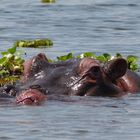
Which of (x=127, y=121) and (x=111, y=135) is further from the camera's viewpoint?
(x=127, y=121)

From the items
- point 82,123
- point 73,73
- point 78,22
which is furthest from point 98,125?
point 78,22

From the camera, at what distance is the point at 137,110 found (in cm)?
999

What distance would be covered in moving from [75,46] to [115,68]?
6.32 m

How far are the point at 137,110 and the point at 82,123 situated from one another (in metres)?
1.01

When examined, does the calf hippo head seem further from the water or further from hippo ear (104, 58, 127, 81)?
the water

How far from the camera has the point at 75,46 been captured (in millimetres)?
16578

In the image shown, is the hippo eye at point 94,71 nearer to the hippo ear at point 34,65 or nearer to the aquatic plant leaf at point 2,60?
the hippo ear at point 34,65

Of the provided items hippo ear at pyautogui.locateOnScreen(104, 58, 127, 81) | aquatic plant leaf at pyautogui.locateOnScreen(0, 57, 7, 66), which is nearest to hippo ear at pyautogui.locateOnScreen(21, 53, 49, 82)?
hippo ear at pyautogui.locateOnScreen(104, 58, 127, 81)

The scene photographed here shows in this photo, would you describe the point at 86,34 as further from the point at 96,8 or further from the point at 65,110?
the point at 65,110

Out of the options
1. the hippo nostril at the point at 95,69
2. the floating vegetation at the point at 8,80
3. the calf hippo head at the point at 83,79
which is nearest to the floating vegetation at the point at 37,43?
the floating vegetation at the point at 8,80

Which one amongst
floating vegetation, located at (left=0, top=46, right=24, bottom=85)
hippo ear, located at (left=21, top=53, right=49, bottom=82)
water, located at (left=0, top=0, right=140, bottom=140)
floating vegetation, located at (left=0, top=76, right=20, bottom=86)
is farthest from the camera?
floating vegetation, located at (left=0, top=46, right=24, bottom=85)

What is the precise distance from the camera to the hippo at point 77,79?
10188 mm

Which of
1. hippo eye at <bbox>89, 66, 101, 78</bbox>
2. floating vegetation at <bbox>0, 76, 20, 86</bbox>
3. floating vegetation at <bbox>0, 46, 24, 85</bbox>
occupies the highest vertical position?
hippo eye at <bbox>89, 66, 101, 78</bbox>

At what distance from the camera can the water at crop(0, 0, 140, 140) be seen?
884 centimetres
